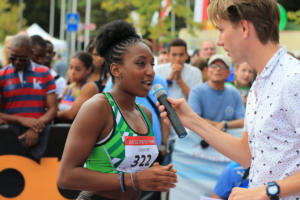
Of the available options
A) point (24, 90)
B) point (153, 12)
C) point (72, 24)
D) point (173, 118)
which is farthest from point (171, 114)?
point (72, 24)

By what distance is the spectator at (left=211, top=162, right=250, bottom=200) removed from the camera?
4480 mm

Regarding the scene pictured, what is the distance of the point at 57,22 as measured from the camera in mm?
54000

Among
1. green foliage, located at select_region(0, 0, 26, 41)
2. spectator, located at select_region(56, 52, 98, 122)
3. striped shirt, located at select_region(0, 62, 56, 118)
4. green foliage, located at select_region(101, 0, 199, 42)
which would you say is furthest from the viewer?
green foliage, located at select_region(0, 0, 26, 41)

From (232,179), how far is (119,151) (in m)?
2.13

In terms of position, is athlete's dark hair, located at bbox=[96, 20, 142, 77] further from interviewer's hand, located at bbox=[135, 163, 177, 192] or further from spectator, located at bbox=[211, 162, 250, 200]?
spectator, located at bbox=[211, 162, 250, 200]

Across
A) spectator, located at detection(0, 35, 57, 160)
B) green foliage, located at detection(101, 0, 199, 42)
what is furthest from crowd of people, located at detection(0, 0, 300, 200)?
green foliage, located at detection(101, 0, 199, 42)

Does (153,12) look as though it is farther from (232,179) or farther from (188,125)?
(188,125)

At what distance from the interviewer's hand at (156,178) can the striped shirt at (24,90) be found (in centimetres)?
290

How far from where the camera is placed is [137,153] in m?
2.86

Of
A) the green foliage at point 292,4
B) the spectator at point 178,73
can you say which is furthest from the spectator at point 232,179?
the green foliage at point 292,4

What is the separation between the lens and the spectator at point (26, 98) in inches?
200

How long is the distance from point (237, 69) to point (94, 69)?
9.95 feet

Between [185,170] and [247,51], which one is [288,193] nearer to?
[247,51]

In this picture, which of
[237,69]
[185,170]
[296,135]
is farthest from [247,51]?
[237,69]
